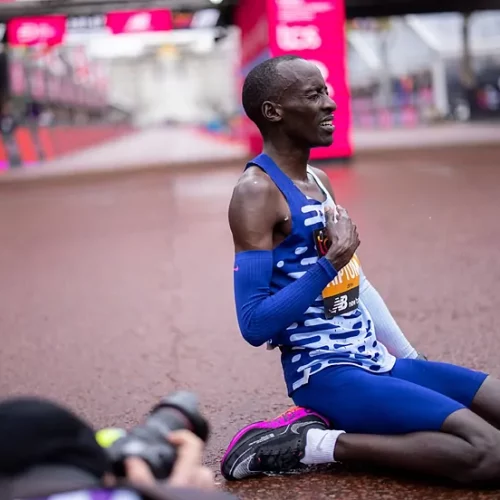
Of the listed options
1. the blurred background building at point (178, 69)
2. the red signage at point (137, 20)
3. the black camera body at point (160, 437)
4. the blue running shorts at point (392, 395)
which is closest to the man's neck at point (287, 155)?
the blue running shorts at point (392, 395)

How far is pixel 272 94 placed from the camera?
8.46 ft

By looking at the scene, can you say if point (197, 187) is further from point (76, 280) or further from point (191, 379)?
point (191, 379)

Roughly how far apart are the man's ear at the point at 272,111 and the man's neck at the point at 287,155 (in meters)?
0.08

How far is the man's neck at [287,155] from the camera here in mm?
2648

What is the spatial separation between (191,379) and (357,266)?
1.42 metres

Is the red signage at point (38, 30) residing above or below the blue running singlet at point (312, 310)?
above

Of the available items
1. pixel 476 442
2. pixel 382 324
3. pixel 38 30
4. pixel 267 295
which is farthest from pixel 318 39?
pixel 476 442

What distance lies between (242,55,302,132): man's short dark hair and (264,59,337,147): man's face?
19 millimetres

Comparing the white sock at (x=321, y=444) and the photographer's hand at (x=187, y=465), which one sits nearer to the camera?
the photographer's hand at (x=187, y=465)

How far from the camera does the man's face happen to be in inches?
101

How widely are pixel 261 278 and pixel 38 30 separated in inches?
684

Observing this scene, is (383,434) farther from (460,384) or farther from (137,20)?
(137,20)

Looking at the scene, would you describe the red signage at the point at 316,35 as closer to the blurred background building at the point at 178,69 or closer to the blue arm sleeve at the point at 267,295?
the blurred background building at the point at 178,69

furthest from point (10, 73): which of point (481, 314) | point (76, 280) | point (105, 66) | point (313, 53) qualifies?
point (105, 66)
